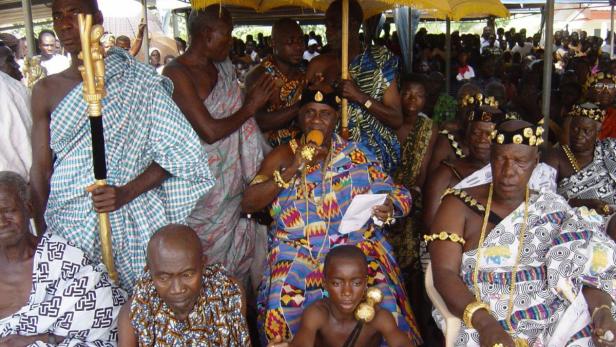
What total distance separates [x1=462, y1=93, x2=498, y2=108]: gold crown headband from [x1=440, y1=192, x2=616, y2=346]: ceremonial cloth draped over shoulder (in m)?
1.11

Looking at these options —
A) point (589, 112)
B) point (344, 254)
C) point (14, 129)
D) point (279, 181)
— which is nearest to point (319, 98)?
point (279, 181)

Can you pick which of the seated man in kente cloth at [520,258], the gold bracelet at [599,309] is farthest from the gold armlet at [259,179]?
the gold bracelet at [599,309]

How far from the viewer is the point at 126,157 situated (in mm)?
2865

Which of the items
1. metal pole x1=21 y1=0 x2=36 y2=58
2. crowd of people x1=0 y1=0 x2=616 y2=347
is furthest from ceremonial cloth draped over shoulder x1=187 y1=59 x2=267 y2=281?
metal pole x1=21 y1=0 x2=36 y2=58

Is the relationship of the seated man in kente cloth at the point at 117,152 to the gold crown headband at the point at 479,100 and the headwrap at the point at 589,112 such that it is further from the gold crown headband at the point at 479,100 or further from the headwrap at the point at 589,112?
the headwrap at the point at 589,112

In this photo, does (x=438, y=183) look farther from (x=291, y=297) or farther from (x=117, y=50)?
(x=117, y=50)

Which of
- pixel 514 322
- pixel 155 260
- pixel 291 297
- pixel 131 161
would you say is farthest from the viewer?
pixel 291 297

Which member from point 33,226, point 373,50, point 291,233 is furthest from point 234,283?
point 373,50

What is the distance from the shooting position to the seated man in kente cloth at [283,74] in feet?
13.2

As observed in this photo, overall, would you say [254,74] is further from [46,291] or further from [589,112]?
[589,112]

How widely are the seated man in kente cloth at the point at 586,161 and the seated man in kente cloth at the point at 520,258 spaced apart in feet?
4.16

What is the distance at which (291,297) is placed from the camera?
308cm

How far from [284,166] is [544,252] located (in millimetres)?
1478

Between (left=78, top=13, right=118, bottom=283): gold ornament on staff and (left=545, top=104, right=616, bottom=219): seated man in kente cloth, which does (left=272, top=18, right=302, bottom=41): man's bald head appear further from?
(left=545, top=104, right=616, bottom=219): seated man in kente cloth
